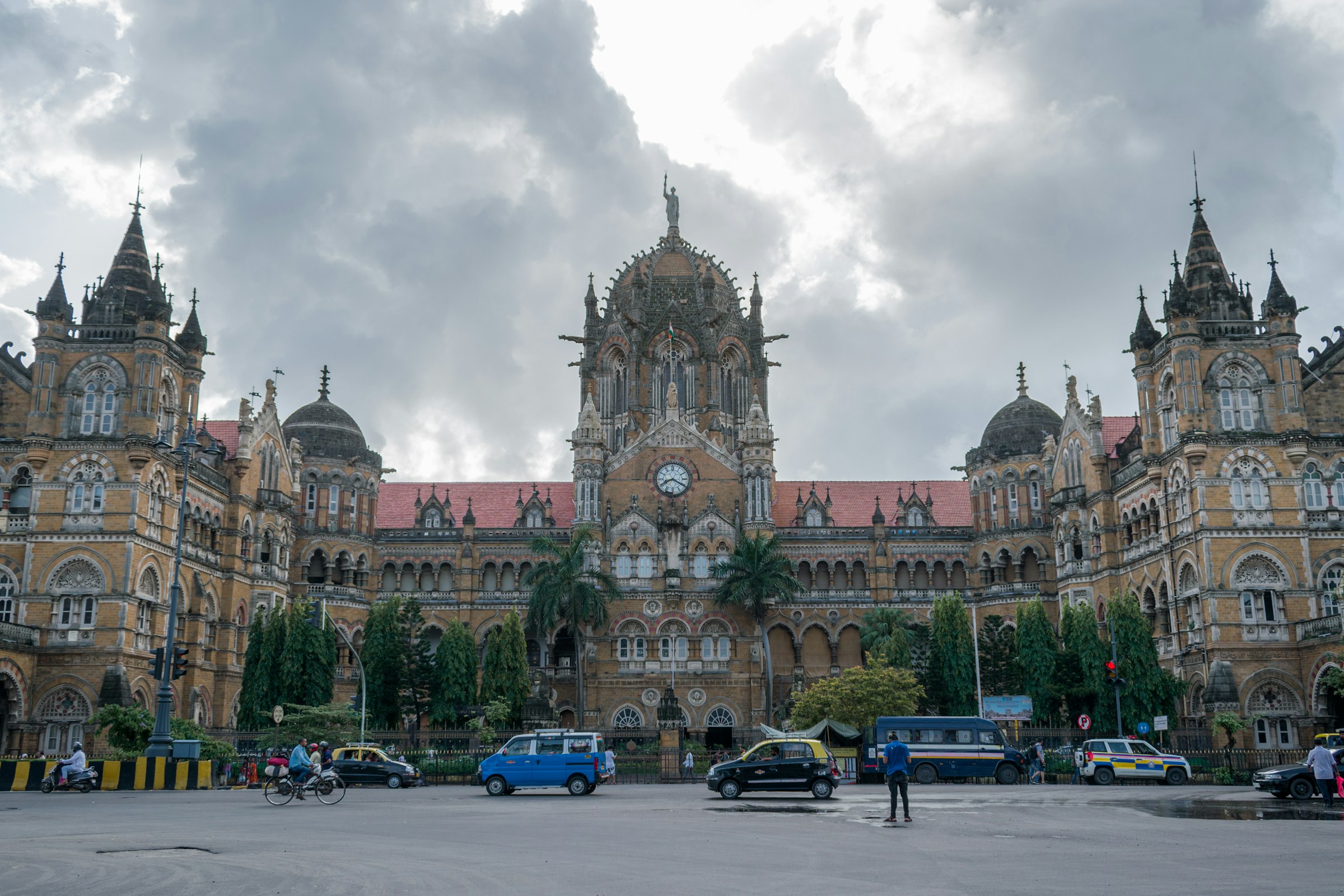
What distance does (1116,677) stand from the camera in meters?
53.4

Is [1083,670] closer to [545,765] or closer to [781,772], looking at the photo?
[781,772]

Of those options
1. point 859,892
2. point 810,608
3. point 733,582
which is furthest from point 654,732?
point 859,892

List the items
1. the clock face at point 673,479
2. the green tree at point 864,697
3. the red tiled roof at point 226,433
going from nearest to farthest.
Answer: the green tree at point 864,697, the red tiled roof at point 226,433, the clock face at point 673,479

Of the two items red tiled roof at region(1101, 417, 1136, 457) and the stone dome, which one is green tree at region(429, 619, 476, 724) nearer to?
the stone dome

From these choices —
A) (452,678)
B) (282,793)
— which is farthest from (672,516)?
(282,793)

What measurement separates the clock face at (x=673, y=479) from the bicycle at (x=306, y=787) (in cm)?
4481

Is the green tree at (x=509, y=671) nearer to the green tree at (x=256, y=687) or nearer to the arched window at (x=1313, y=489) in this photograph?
the green tree at (x=256, y=687)

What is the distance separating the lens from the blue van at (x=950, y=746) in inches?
1697

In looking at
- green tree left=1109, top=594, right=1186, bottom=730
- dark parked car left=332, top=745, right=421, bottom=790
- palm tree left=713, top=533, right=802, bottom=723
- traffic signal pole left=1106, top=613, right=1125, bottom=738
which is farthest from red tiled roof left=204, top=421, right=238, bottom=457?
green tree left=1109, top=594, right=1186, bottom=730

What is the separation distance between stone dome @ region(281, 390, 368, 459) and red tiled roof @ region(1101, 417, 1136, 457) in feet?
153

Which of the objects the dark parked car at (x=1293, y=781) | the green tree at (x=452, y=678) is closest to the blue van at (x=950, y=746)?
the dark parked car at (x=1293, y=781)

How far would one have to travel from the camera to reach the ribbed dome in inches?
3100

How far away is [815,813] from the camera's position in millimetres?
28766

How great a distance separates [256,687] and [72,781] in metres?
21.7
